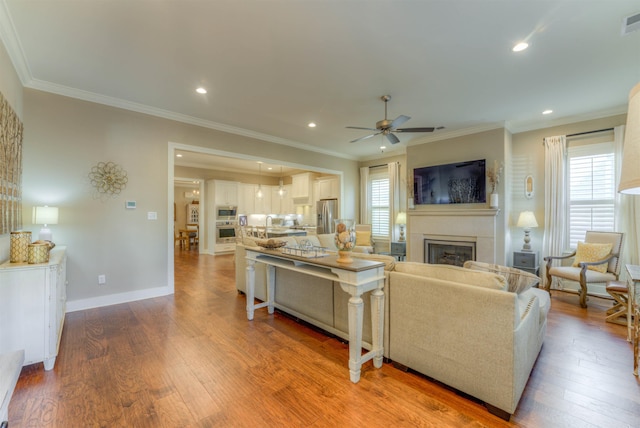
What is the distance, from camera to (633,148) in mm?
672

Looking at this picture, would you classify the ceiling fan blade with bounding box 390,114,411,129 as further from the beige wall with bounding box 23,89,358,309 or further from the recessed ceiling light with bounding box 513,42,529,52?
the beige wall with bounding box 23,89,358,309

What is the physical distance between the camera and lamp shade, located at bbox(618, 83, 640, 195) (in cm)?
65

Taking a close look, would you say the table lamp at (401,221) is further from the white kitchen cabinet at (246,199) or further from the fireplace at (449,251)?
the white kitchen cabinet at (246,199)

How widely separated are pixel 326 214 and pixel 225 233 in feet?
11.0

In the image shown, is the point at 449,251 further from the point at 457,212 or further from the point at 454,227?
the point at 457,212

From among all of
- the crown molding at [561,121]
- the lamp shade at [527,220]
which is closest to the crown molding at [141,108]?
the crown molding at [561,121]

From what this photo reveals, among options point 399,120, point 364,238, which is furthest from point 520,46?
point 364,238

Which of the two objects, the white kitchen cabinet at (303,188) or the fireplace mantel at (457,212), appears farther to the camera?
the white kitchen cabinet at (303,188)

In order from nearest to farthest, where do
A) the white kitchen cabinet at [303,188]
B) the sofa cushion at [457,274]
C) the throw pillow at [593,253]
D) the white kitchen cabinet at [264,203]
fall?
the sofa cushion at [457,274] → the throw pillow at [593,253] → the white kitchen cabinet at [303,188] → the white kitchen cabinet at [264,203]

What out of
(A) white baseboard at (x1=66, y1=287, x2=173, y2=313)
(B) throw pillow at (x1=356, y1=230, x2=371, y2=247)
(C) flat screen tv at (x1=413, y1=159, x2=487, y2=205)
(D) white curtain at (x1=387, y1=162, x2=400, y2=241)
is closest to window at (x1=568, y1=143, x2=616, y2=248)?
(C) flat screen tv at (x1=413, y1=159, x2=487, y2=205)

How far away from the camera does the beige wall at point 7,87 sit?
2.40m

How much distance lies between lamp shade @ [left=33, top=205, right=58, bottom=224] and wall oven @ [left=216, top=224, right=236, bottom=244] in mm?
5326

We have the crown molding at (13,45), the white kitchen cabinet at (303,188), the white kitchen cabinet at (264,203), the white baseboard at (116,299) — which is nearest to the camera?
the crown molding at (13,45)

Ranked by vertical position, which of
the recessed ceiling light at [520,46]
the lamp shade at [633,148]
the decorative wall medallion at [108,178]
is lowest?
the lamp shade at [633,148]
